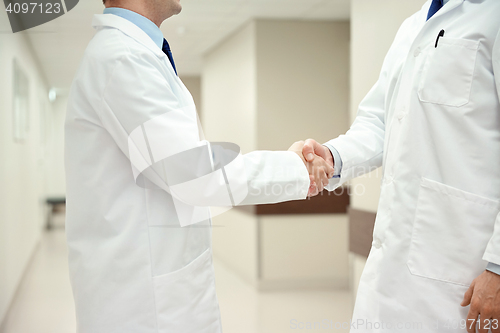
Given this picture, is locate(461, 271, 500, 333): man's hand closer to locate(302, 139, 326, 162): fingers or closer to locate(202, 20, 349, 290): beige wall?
locate(302, 139, 326, 162): fingers

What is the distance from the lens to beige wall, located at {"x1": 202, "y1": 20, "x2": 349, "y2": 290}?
5.00 metres

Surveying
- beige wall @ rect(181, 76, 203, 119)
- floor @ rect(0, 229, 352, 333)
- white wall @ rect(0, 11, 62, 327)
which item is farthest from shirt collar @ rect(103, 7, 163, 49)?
A: beige wall @ rect(181, 76, 203, 119)

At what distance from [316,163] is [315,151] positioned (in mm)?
75

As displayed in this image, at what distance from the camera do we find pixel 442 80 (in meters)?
1.17

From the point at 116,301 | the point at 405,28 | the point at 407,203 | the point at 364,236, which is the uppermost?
the point at 405,28

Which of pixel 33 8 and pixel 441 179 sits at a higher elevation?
pixel 33 8

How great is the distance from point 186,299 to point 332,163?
72cm

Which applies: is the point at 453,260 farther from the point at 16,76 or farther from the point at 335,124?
the point at 16,76

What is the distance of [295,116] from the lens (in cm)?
509

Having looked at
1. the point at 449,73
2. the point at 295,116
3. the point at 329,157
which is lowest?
the point at 329,157

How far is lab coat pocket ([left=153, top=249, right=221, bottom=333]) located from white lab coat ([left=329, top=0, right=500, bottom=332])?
0.47 meters

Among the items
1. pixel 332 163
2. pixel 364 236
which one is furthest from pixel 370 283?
pixel 364 236

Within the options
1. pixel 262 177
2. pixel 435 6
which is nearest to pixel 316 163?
pixel 262 177

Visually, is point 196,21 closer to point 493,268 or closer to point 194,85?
point 194,85
